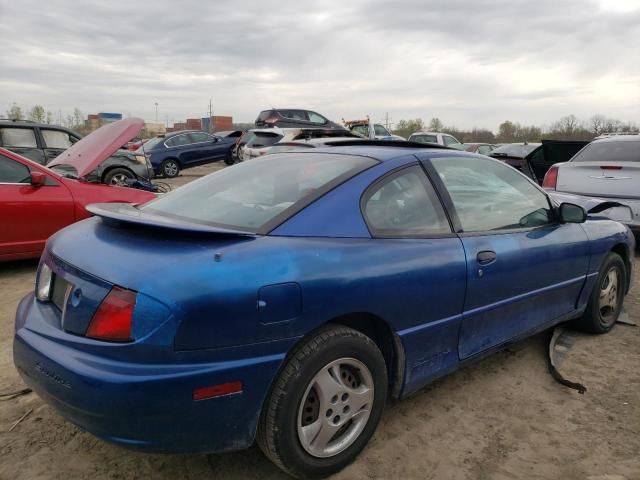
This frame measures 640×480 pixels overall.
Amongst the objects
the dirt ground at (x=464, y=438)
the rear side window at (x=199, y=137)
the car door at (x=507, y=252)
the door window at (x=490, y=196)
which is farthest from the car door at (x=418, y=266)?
the rear side window at (x=199, y=137)

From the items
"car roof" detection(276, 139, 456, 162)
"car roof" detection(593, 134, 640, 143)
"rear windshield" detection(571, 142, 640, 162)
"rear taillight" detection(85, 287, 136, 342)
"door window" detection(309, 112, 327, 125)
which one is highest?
"door window" detection(309, 112, 327, 125)

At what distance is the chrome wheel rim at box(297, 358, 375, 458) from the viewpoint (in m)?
2.21

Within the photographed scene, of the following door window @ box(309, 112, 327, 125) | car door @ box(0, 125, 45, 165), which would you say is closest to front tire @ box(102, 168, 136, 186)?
car door @ box(0, 125, 45, 165)

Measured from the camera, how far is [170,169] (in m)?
17.1

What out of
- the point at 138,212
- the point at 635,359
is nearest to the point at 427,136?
the point at 635,359

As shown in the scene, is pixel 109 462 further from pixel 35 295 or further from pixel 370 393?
pixel 370 393

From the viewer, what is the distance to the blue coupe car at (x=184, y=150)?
16.8 meters

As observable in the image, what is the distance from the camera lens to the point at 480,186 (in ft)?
10.5

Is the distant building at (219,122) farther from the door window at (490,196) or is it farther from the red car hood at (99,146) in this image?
the door window at (490,196)

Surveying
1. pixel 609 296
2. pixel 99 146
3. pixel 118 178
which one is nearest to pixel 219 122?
pixel 118 178

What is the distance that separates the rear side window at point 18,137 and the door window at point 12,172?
16.1 ft

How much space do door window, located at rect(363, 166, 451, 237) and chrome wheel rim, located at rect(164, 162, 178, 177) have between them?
15256mm

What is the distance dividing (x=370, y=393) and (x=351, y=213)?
2.71 ft

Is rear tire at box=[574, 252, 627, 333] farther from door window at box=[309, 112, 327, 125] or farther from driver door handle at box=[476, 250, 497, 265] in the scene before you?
door window at box=[309, 112, 327, 125]
